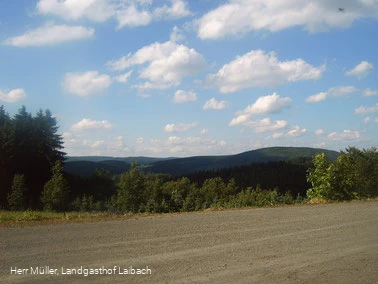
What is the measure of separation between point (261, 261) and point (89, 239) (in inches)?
181

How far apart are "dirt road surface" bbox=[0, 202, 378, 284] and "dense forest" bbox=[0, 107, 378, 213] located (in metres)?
10.2

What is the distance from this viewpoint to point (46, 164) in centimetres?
6456

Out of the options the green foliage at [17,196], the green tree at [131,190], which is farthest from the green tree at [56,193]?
the green tree at [131,190]

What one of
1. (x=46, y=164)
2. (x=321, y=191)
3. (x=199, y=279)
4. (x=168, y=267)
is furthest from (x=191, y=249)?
(x=46, y=164)

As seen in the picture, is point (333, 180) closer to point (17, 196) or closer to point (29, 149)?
point (17, 196)

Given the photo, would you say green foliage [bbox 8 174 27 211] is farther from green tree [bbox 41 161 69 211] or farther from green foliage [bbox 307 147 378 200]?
green foliage [bbox 307 147 378 200]

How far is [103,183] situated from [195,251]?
274 ft

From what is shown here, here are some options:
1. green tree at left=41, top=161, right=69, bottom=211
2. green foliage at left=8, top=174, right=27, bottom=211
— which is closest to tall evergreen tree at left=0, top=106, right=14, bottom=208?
green foliage at left=8, top=174, right=27, bottom=211

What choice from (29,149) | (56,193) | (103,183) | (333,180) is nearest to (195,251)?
(333,180)

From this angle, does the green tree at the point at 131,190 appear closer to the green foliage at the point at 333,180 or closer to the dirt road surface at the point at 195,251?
the green foliage at the point at 333,180

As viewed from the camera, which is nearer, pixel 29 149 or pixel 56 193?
pixel 56 193

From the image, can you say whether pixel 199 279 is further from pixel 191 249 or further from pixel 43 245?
pixel 43 245

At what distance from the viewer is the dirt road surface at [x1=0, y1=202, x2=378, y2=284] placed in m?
7.04

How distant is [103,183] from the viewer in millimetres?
89500
